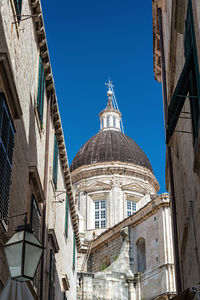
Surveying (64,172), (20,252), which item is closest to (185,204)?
(20,252)

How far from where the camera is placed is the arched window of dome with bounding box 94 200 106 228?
41850 millimetres

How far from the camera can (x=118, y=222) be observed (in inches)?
1580

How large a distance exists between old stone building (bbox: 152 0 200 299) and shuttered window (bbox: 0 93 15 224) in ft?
9.09

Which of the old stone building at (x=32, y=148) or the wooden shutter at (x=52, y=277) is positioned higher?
the old stone building at (x=32, y=148)

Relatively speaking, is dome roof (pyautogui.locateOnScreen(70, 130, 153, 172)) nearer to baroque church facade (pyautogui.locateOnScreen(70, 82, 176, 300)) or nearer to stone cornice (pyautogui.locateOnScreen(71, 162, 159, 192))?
baroque church facade (pyautogui.locateOnScreen(70, 82, 176, 300))

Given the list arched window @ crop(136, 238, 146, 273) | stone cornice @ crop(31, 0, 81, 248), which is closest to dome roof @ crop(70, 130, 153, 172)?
arched window @ crop(136, 238, 146, 273)

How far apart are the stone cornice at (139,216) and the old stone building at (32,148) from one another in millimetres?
10799

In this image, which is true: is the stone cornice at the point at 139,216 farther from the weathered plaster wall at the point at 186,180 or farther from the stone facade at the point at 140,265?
the weathered plaster wall at the point at 186,180

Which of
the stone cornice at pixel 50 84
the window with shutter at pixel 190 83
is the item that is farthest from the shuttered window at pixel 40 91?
the window with shutter at pixel 190 83

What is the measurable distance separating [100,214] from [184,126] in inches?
1271

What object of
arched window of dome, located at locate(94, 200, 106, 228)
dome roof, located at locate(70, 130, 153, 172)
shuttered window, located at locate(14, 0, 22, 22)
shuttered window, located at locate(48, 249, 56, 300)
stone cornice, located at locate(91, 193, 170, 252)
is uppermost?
dome roof, located at locate(70, 130, 153, 172)

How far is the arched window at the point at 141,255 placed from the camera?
3045 centimetres

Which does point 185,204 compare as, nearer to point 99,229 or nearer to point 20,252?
point 20,252

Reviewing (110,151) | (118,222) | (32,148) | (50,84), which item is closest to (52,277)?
(32,148)
